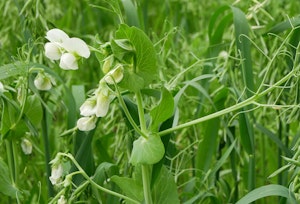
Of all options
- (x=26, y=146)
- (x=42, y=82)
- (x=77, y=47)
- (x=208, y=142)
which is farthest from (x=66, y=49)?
(x=208, y=142)

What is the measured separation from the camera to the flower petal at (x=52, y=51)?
118 cm

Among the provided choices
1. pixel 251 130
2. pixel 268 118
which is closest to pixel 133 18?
pixel 251 130

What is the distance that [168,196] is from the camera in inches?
52.7

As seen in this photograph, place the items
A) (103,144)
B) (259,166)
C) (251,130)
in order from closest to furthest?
(251,130) → (103,144) → (259,166)

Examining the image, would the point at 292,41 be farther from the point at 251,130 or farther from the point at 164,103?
the point at 164,103

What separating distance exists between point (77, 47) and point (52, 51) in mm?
49

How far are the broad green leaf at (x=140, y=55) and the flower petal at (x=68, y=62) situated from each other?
0.09m

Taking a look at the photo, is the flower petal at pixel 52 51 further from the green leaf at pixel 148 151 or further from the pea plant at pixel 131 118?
the green leaf at pixel 148 151

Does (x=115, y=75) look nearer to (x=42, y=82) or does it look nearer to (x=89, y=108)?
(x=89, y=108)

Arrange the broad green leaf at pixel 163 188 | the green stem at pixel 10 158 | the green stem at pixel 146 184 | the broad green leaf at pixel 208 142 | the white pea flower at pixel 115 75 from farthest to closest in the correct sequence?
1. the broad green leaf at pixel 208 142
2. the green stem at pixel 10 158
3. the broad green leaf at pixel 163 188
4. the green stem at pixel 146 184
5. the white pea flower at pixel 115 75

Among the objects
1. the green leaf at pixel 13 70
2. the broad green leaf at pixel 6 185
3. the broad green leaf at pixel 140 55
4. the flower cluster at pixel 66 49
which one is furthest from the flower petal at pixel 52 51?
the broad green leaf at pixel 6 185

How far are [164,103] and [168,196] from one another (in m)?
0.22

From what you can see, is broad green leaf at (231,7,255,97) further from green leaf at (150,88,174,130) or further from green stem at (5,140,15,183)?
green stem at (5,140,15,183)

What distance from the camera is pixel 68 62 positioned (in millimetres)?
1153
